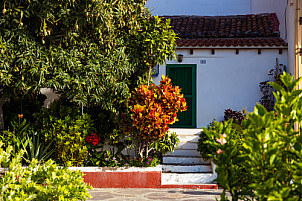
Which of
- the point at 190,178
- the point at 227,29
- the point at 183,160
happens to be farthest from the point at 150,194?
the point at 227,29

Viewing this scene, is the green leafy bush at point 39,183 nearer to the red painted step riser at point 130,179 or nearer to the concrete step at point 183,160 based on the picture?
the red painted step riser at point 130,179

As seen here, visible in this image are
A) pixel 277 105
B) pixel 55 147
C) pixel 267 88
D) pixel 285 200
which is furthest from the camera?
pixel 267 88

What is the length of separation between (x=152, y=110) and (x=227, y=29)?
844 cm

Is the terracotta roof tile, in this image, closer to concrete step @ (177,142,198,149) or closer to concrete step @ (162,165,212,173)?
concrete step @ (177,142,198,149)

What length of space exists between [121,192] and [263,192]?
236 inches

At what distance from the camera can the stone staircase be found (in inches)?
347

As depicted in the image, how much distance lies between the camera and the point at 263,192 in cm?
228

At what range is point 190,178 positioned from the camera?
8.83 metres

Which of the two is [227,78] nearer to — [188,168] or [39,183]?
[188,168]

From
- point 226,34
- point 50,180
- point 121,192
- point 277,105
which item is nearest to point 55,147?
point 121,192

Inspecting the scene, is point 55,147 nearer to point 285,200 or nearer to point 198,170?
point 198,170

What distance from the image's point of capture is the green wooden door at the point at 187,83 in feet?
43.3

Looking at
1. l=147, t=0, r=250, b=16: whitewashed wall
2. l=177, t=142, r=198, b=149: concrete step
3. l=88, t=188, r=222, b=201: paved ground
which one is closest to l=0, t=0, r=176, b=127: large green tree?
l=88, t=188, r=222, b=201: paved ground

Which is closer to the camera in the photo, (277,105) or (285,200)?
(285,200)
